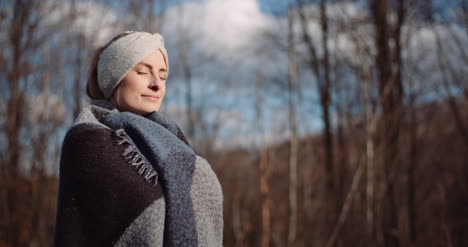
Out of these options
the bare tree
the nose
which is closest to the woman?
the nose

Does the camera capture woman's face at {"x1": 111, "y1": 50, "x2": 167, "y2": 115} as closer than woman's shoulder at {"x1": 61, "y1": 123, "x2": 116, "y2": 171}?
No

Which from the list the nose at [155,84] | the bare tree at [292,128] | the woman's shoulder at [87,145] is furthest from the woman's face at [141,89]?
the bare tree at [292,128]

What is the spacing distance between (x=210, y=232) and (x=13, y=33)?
5.04 metres

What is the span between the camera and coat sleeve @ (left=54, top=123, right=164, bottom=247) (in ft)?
3.78

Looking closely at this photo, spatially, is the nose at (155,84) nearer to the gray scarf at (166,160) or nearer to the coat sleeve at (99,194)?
the gray scarf at (166,160)

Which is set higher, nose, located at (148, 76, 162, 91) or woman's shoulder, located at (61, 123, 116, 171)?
nose, located at (148, 76, 162, 91)

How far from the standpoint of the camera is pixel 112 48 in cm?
136

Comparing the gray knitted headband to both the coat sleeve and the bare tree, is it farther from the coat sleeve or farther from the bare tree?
the bare tree

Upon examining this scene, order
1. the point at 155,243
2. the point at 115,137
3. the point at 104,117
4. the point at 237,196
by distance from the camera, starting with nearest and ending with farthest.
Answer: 1. the point at 155,243
2. the point at 115,137
3. the point at 104,117
4. the point at 237,196

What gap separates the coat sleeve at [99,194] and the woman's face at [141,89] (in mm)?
138

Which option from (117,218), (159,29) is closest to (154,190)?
(117,218)

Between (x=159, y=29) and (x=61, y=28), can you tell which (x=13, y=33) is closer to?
(x=61, y=28)

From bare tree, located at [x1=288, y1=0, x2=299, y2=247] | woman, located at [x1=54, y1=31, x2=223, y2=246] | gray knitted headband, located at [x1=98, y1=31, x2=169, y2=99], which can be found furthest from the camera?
bare tree, located at [x1=288, y1=0, x2=299, y2=247]

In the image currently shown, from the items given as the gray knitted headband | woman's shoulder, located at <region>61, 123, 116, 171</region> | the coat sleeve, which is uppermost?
the gray knitted headband
